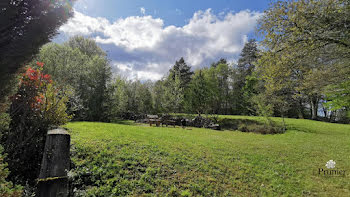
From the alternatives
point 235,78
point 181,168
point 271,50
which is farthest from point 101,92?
point 235,78

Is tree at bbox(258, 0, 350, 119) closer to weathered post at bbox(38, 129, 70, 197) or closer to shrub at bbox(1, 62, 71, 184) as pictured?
weathered post at bbox(38, 129, 70, 197)

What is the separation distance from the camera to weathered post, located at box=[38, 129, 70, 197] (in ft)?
8.85

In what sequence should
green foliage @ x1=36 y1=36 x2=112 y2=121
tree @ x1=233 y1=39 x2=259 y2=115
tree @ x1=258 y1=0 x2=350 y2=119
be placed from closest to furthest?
1. tree @ x1=258 y1=0 x2=350 y2=119
2. green foliage @ x1=36 y1=36 x2=112 y2=121
3. tree @ x1=233 y1=39 x2=259 y2=115

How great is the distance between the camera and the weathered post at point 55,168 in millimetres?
2697

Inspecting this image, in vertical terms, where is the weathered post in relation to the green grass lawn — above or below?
above

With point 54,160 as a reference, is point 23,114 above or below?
above

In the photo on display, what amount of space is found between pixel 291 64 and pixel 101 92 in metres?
17.8

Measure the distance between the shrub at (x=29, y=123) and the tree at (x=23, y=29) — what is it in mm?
1650

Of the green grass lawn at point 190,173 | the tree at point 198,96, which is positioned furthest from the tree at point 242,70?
the green grass lawn at point 190,173

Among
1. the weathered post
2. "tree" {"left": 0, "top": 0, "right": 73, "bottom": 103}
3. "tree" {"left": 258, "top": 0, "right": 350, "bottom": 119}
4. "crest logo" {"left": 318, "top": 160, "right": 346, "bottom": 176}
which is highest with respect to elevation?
"tree" {"left": 258, "top": 0, "right": 350, "bottom": 119}

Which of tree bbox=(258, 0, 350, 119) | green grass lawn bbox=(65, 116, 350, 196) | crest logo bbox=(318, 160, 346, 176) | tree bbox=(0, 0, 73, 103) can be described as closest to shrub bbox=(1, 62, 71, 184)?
green grass lawn bbox=(65, 116, 350, 196)

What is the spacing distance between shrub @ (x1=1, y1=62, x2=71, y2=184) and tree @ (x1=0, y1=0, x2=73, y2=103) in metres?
1.65

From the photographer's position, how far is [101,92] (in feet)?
59.4

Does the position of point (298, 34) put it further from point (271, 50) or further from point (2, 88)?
point (2, 88)
